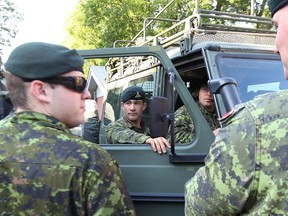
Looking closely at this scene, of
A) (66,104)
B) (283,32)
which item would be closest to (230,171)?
(283,32)

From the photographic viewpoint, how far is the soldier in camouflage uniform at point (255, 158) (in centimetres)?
97

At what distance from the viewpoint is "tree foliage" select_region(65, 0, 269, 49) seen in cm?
1031

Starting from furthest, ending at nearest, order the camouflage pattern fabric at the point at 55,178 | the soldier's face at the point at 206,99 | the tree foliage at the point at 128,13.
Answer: the tree foliage at the point at 128,13 < the soldier's face at the point at 206,99 < the camouflage pattern fabric at the point at 55,178

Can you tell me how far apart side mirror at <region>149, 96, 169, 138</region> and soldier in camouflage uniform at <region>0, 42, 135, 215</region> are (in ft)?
3.05

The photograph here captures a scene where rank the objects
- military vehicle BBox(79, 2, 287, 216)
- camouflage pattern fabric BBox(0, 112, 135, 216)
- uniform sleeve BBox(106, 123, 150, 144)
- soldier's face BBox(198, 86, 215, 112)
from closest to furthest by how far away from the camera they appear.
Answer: camouflage pattern fabric BBox(0, 112, 135, 216), military vehicle BBox(79, 2, 287, 216), uniform sleeve BBox(106, 123, 150, 144), soldier's face BBox(198, 86, 215, 112)

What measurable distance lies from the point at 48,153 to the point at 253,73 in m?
1.79

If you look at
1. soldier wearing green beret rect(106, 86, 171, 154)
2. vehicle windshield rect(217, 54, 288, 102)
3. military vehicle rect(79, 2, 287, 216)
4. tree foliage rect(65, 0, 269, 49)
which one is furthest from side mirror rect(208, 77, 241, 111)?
tree foliage rect(65, 0, 269, 49)

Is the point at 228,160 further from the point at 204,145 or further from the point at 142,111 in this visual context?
the point at 142,111

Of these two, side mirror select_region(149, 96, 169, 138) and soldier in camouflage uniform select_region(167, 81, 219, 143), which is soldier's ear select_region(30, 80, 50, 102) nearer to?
side mirror select_region(149, 96, 169, 138)

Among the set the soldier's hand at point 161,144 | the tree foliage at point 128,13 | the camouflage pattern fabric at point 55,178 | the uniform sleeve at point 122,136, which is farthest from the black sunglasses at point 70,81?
the tree foliage at point 128,13

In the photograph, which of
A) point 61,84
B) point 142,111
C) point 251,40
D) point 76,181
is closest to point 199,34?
point 251,40

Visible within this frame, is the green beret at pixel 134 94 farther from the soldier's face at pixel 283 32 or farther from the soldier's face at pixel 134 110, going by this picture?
the soldier's face at pixel 283 32

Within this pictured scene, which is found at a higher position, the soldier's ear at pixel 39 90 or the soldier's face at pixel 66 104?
the soldier's ear at pixel 39 90

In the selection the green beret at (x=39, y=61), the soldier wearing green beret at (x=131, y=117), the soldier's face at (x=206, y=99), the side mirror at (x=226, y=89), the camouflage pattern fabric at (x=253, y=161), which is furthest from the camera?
the soldier wearing green beret at (x=131, y=117)
